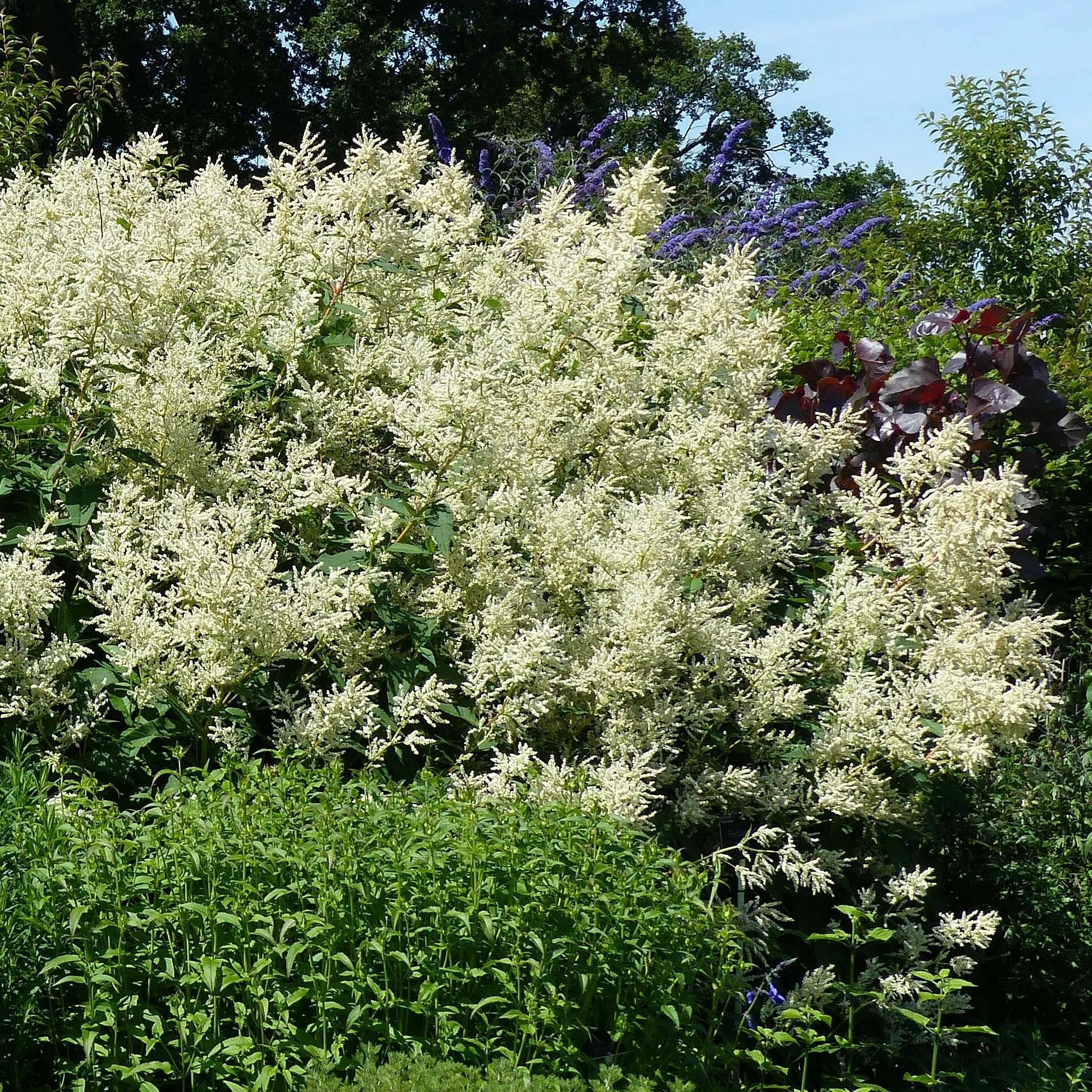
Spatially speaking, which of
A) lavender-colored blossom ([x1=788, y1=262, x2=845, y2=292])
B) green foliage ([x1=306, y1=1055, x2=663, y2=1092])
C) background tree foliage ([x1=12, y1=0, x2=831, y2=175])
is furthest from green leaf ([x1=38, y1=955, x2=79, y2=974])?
background tree foliage ([x1=12, y1=0, x2=831, y2=175])

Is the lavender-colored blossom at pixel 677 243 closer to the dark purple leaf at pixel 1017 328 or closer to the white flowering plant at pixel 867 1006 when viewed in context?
the dark purple leaf at pixel 1017 328

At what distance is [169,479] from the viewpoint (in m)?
4.08

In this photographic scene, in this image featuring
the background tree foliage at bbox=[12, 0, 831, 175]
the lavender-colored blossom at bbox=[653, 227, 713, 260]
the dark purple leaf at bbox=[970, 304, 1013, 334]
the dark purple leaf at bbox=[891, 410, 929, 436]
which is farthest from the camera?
the background tree foliage at bbox=[12, 0, 831, 175]

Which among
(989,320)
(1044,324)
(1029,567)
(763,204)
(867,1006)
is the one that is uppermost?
(763,204)

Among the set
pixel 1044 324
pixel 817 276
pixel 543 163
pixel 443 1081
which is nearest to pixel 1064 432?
pixel 1044 324

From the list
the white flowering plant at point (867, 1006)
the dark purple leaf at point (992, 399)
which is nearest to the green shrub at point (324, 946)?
the white flowering plant at point (867, 1006)

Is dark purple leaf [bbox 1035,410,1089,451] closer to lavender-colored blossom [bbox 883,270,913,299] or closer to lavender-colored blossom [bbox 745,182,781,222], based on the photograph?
lavender-colored blossom [bbox 883,270,913,299]

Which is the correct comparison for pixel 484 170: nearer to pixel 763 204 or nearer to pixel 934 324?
pixel 763 204

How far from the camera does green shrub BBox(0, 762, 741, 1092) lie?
105 inches

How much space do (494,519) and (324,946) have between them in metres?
1.50

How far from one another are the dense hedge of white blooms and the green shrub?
0.48m

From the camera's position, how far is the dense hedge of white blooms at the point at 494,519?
354 cm

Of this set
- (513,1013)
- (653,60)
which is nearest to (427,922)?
(513,1013)

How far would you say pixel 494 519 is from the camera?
384 centimetres
